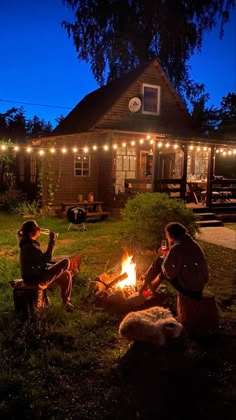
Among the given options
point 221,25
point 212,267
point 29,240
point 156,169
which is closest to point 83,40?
point 221,25

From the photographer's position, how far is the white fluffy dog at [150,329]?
4.02 meters

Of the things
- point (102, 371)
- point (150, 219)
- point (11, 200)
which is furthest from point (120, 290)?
point (11, 200)

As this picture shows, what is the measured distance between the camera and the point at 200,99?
28203 millimetres

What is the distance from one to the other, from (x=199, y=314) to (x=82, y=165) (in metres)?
14.2

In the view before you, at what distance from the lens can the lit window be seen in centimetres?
1806

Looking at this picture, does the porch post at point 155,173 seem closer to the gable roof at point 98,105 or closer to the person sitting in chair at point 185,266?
the gable roof at point 98,105

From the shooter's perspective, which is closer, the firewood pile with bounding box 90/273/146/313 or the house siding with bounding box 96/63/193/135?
the firewood pile with bounding box 90/273/146/313

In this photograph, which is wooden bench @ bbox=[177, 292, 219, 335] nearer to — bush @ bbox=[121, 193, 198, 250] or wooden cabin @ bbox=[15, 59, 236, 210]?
bush @ bbox=[121, 193, 198, 250]

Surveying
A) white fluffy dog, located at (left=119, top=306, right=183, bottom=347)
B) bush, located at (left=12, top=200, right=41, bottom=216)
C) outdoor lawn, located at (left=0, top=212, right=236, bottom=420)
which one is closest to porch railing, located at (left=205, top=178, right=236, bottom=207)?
bush, located at (left=12, top=200, right=41, bottom=216)

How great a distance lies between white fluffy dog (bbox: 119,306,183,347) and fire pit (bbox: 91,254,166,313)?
1207mm

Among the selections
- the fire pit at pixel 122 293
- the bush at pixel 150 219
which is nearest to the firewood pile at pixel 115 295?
the fire pit at pixel 122 293

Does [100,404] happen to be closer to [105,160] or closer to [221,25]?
[105,160]

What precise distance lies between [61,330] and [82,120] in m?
14.9

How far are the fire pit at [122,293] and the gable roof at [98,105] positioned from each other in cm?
1092
